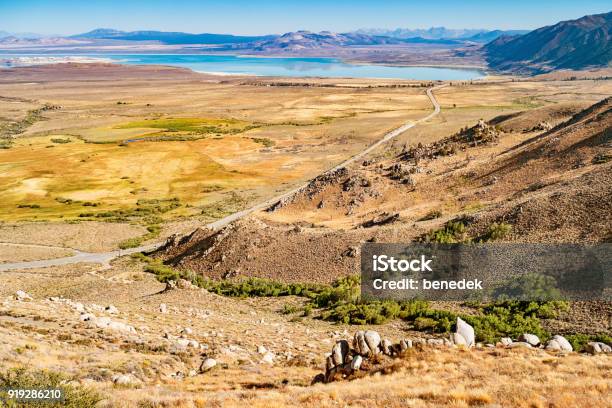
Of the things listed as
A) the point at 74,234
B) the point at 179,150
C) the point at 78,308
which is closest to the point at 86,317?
the point at 78,308

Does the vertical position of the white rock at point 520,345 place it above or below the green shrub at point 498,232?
below

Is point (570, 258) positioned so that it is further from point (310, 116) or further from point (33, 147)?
point (310, 116)

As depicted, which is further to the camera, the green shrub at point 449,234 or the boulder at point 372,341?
the green shrub at point 449,234

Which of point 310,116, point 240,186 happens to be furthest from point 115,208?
point 310,116

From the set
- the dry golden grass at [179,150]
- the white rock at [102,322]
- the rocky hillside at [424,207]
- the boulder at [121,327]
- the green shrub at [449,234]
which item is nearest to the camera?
the boulder at [121,327]

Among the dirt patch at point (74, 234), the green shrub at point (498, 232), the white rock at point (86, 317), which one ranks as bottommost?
the dirt patch at point (74, 234)

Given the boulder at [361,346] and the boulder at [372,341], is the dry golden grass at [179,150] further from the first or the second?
the boulder at [372,341]

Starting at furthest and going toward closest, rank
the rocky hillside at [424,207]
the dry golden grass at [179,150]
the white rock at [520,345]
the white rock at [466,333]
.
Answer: the dry golden grass at [179,150] < the rocky hillside at [424,207] < the white rock at [466,333] < the white rock at [520,345]

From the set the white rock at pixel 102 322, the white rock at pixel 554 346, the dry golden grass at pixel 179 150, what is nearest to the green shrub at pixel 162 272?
the white rock at pixel 102 322
